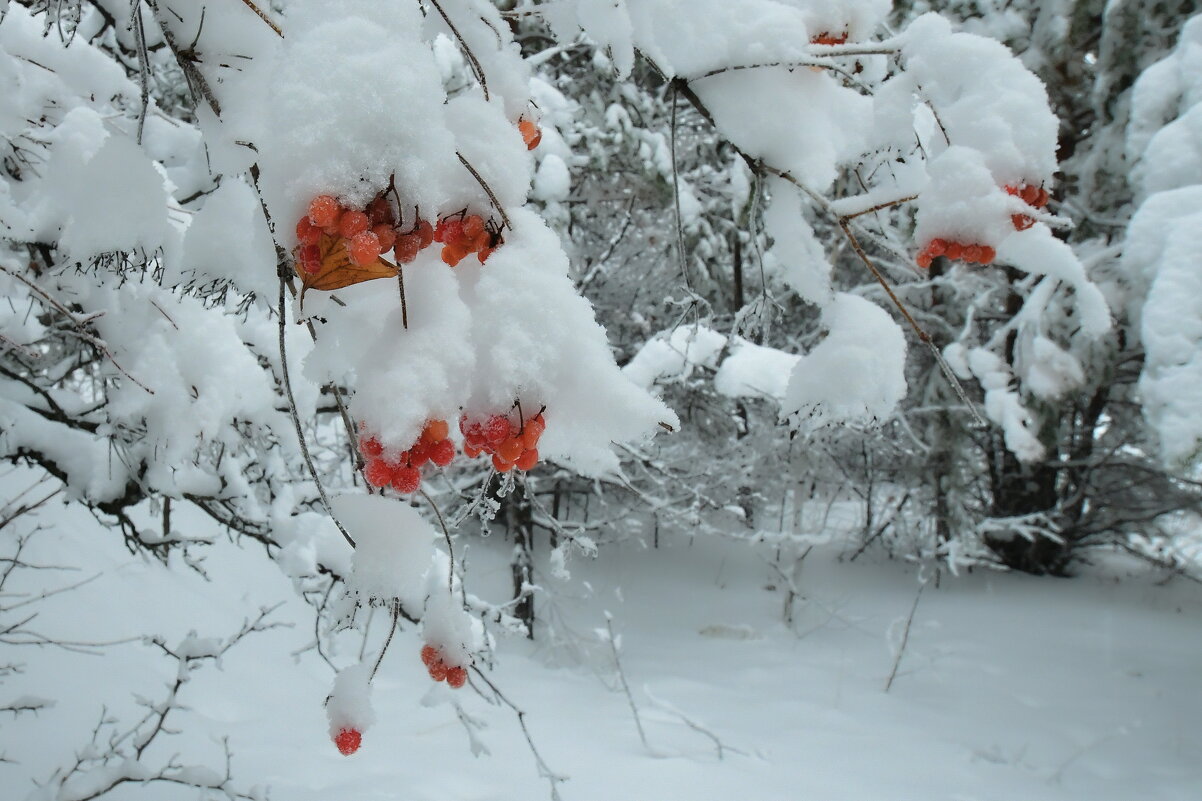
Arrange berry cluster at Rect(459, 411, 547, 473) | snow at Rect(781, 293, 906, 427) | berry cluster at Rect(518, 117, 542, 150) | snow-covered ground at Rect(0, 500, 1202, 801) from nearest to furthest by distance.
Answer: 1. berry cluster at Rect(459, 411, 547, 473)
2. berry cluster at Rect(518, 117, 542, 150)
3. snow at Rect(781, 293, 906, 427)
4. snow-covered ground at Rect(0, 500, 1202, 801)

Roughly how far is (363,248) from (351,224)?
0.10ft

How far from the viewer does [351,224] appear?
553mm

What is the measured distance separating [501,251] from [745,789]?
12.4 feet

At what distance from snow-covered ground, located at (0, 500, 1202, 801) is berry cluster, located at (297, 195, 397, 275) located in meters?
2.58

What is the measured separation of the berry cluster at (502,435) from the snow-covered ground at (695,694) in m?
2.46

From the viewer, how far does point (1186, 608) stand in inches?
282

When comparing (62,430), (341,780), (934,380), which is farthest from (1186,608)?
(62,430)

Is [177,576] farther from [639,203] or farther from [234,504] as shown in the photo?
[639,203]

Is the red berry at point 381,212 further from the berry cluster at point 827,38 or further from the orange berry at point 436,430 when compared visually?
the berry cluster at point 827,38

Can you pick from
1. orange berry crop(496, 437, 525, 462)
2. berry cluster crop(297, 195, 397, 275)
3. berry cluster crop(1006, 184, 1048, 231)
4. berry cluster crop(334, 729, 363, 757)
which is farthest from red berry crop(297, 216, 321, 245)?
berry cluster crop(1006, 184, 1048, 231)

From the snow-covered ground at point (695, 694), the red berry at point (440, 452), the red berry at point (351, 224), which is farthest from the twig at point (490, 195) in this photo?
the snow-covered ground at point (695, 694)

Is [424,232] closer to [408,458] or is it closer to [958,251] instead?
[408,458]

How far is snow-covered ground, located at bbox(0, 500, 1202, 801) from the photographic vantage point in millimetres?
3494

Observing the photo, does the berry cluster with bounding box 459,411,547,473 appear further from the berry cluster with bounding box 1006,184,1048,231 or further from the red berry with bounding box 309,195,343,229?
the berry cluster with bounding box 1006,184,1048,231
